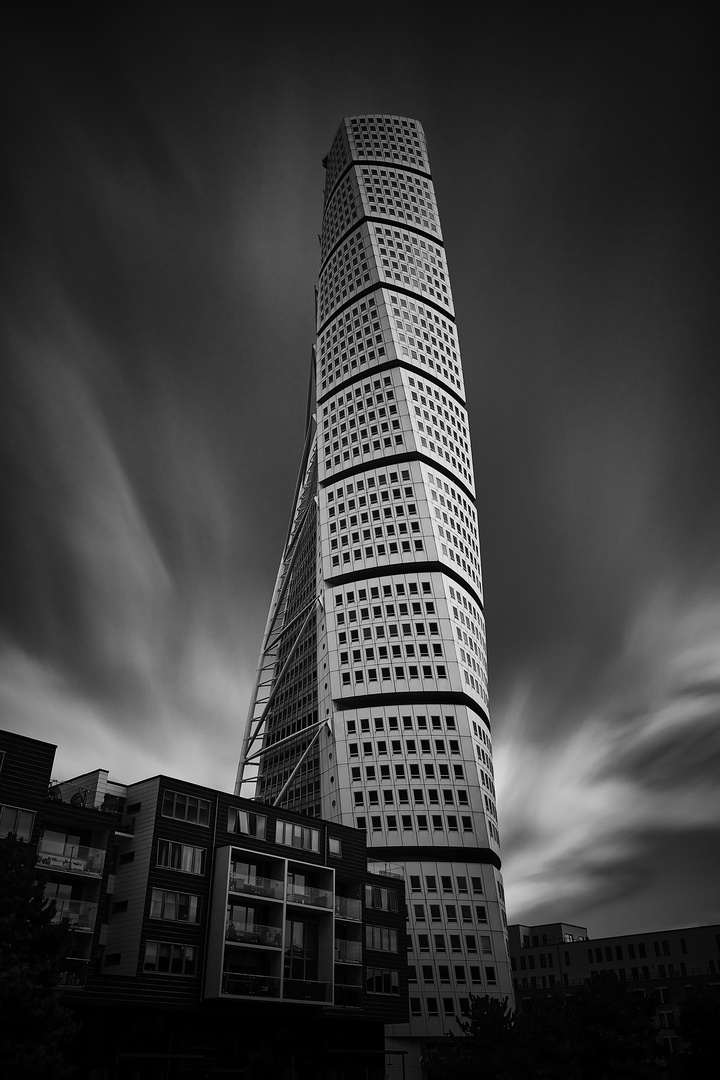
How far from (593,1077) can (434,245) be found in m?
114

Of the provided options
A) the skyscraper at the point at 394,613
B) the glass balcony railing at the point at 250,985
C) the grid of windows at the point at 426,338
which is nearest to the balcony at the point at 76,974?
the glass balcony railing at the point at 250,985

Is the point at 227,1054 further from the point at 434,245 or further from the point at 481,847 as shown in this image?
the point at 434,245

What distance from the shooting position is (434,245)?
132m

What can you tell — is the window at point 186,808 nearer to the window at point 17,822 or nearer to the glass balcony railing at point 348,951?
the window at point 17,822

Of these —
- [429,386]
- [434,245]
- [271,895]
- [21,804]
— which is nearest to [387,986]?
[271,895]

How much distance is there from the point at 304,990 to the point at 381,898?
9647 millimetres

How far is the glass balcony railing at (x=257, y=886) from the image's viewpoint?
44.5 m

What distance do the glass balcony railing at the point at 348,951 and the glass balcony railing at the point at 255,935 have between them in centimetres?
533

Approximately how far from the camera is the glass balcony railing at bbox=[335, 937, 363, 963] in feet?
161

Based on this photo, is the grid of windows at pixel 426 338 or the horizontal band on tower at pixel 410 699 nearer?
the horizontal band on tower at pixel 410 699

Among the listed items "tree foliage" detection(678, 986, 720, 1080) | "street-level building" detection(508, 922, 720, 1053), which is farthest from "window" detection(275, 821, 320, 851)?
"street-level building" detection(508, 922, 720, 1053)

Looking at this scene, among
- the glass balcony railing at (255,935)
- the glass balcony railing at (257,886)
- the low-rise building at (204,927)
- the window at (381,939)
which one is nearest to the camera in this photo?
the low-rise building at (204,927)

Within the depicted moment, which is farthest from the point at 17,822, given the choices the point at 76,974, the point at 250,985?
the point at 250,985

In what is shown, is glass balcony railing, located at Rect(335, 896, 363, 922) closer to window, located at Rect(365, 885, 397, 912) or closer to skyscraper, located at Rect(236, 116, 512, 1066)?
window, located at Rect(365, 885, 397, 912)
